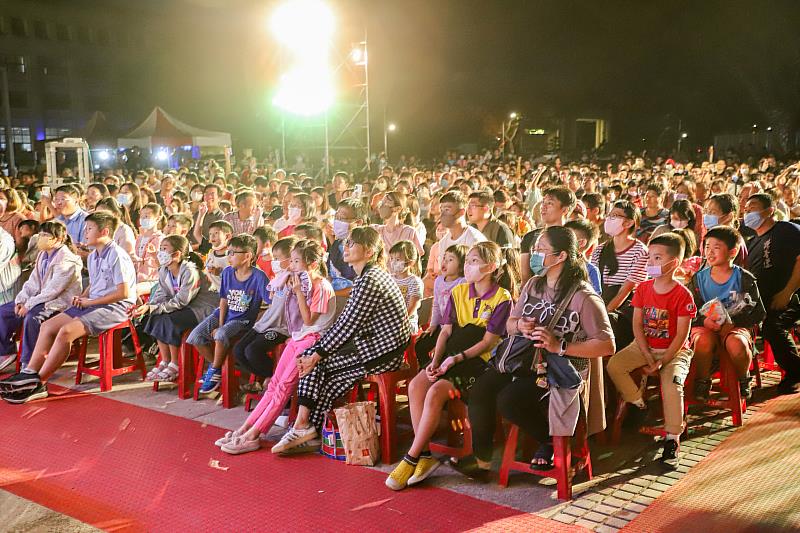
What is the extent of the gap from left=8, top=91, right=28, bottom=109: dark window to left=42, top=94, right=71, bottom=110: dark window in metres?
1.41

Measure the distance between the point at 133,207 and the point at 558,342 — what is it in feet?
24.3

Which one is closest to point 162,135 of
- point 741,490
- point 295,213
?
point 295,213

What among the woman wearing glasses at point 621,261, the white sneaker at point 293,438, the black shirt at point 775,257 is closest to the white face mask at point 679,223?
the black shirt at point 775,257

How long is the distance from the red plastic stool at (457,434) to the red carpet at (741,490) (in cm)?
115

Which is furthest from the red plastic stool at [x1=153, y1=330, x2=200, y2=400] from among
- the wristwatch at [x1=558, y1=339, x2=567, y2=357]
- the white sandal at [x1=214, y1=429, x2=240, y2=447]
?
the wristwatch at [x1=558, y1=339, x2=567, y2=357]

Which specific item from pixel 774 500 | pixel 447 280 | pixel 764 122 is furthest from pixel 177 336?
pixel 764 122

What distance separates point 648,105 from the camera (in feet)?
131

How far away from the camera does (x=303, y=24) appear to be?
17531mm

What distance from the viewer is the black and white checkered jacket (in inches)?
187

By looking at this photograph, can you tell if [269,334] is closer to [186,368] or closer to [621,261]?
[186,368]

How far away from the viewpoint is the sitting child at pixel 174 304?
247 inches

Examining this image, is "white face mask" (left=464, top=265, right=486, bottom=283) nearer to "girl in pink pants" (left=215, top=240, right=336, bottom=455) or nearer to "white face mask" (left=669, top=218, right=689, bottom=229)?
"girl in pink pants" (left=215, top=240, right=336, bottom=455)

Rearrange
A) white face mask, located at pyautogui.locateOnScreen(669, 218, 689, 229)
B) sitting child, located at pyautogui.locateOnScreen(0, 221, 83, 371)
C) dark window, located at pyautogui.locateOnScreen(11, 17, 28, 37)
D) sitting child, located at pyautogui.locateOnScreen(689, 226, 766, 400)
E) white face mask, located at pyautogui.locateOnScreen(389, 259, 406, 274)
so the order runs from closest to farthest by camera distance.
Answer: sitting child, located at pyautogui.locateOnScreen(689, 226, 766, 400), white face mask, located at pyautogui.locateOnScreen(389, 259, 406, 274), sitting child, located at pyautogui.locateOnScreen(0, 221, 83, 371), white face mask, located at pyautogui.locateOnScreen(669, 218, 689, 229), dark window, located at pyautogui.locateOnScreen(11, 17, 28, 37)

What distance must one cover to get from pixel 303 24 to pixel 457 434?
14701mm
